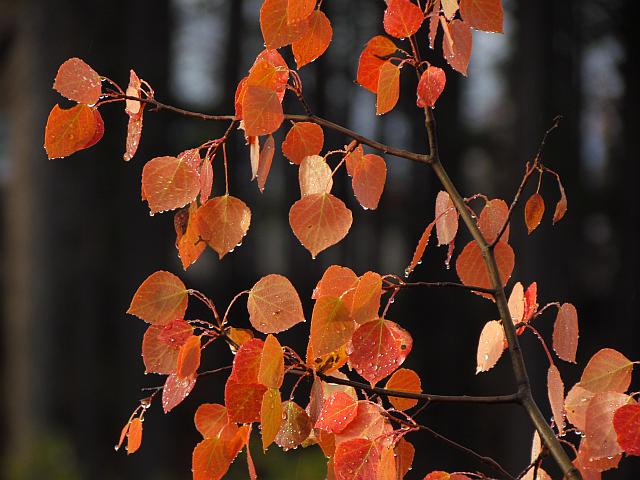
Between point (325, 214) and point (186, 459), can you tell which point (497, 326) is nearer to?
point (325, 214)

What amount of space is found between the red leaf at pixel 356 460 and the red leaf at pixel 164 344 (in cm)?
12

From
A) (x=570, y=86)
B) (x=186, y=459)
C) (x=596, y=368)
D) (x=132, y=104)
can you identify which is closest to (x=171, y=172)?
(x=132, y=104)

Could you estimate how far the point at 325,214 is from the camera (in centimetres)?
49

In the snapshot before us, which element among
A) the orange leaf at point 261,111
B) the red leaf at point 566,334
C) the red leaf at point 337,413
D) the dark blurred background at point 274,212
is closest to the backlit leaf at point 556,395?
the red leaf at point 566,334

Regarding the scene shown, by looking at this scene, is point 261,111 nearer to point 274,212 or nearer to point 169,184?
point 169,184

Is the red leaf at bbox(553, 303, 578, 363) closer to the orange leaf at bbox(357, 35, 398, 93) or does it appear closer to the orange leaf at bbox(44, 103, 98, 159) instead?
the orange leaf at bbox(357, 35, 398, 93)

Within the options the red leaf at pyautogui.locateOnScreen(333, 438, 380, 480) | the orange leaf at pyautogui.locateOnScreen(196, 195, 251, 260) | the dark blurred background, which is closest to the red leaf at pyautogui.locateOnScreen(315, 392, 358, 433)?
the red leaf at pyautogui.locateOnScreen(333, 438, 380, 480)

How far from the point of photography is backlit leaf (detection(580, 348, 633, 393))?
18.2 inches

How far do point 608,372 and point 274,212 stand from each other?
444 centimetres

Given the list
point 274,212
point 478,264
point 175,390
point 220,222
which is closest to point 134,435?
point 175,390

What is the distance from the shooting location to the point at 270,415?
0.44 metres

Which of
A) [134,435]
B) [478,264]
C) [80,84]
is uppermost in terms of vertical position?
[80,84]

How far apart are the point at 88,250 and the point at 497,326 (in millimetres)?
3736

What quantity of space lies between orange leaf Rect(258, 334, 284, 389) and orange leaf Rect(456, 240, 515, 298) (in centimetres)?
16
